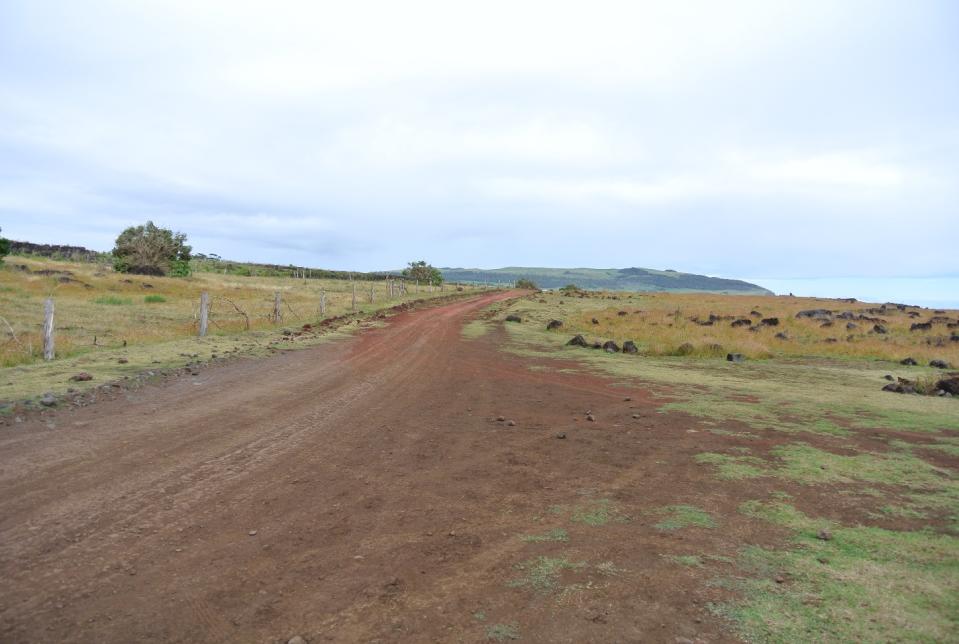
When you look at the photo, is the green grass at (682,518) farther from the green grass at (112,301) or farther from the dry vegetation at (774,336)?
the green grass at (112,301)

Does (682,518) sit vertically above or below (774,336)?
below

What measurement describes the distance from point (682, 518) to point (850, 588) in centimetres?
132

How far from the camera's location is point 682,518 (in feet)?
15.7

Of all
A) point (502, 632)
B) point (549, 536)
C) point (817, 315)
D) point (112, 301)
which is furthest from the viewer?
point (817, 315)

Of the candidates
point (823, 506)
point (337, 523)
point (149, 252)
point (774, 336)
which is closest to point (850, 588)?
point (823, 506)

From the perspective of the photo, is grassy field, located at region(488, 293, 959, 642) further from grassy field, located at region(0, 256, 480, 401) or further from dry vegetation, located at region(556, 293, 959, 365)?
grassy field, located at region(0, 256, 480, 401)

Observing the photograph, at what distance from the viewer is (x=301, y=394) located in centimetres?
995

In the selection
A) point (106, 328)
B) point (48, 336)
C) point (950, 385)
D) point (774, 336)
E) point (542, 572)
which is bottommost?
point (106, 328)

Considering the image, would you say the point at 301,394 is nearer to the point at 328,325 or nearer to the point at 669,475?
the point at 669,475

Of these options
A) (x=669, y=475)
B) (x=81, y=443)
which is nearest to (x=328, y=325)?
(x=81, y=443)

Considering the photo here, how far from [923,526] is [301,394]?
8516 millimetres

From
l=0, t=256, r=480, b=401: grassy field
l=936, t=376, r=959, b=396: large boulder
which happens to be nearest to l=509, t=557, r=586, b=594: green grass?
l=0, t=256, r=480, b=401: grassy field

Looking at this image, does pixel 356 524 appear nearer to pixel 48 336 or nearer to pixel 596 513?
pixel 596 513

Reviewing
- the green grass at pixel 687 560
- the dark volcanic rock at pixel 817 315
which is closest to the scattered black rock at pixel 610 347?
the green grass at pixel 687 560
